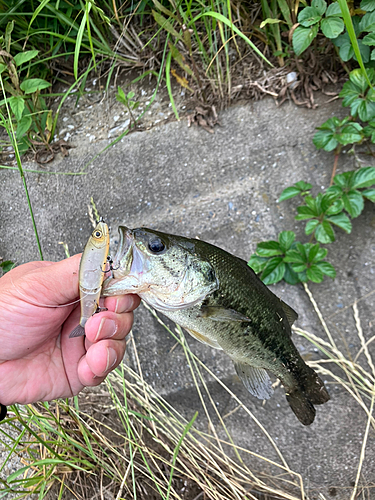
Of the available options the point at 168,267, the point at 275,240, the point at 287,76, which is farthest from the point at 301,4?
the point at 168,267

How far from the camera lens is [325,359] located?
8.17ft

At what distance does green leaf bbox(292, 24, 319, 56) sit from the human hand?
190 cm

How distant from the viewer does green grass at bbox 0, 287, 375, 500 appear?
2.36 meters

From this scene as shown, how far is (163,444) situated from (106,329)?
3.71 feet

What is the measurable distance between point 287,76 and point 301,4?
0.45 meters

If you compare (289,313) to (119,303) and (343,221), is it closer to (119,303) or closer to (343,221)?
(343,221)

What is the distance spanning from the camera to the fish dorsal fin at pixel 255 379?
78.1 inches

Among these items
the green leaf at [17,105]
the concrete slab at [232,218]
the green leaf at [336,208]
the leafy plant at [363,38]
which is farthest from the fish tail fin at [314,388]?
the green leaf at [17,105]

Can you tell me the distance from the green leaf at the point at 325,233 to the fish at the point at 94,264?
146 cm

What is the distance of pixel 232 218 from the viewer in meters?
2.81

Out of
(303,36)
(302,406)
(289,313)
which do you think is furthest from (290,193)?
(302,406)

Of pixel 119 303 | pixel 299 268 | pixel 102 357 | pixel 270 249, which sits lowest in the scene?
pixel 299 268

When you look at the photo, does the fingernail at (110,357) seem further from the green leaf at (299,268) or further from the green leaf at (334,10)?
the green leaf at (334,10)

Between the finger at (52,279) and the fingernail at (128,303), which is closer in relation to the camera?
the finger at (52,279)
